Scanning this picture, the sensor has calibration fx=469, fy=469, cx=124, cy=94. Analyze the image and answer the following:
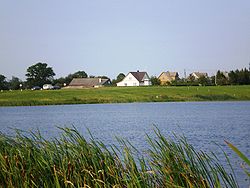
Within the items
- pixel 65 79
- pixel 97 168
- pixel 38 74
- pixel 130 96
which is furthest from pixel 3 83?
pixel 97 168

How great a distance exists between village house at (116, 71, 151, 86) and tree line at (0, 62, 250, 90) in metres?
10.4

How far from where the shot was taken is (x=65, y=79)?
510 ft

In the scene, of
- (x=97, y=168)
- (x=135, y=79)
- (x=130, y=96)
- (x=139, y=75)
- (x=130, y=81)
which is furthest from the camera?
(x=139, y=75)

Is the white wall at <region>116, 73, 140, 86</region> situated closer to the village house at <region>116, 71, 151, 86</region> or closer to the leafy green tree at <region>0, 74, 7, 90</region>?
the village house at <region>116, 71, 151, 86</region>

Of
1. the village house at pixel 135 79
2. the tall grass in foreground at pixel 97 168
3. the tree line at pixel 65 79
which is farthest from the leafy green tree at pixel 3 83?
the tall grass in foreground at pixel 97 168

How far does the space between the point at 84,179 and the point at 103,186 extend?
1.18 feet

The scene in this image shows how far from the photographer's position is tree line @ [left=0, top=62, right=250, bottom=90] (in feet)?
349

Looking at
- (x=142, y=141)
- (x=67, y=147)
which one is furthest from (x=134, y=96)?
(x=67, y=147)

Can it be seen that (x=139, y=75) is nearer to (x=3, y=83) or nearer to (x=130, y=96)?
(x=3, y=83)

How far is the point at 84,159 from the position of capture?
29.0ft

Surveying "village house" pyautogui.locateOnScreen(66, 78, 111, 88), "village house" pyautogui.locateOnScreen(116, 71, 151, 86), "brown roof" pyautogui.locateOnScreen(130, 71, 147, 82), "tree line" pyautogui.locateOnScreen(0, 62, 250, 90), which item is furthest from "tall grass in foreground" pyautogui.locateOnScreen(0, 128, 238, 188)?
"brown roof" pyautogui.locateOnScreen(130, 71, 147, 82)

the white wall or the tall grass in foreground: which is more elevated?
the white wall

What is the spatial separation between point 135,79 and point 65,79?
26230mm

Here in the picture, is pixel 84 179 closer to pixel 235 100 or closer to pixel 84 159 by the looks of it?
pixel 84 159
